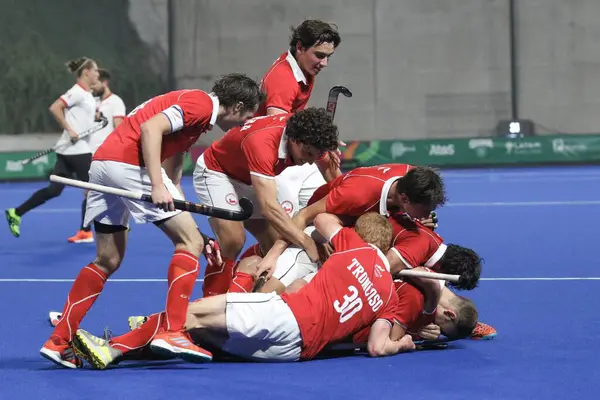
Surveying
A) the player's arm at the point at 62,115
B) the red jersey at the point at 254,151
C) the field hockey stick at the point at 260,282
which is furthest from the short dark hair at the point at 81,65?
the field hockey stick at the point at 260,282

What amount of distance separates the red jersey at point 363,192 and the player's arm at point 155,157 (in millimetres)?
969

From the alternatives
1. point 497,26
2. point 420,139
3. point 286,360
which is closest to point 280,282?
point 286,360

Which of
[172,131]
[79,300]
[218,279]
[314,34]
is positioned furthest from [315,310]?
[314,34]

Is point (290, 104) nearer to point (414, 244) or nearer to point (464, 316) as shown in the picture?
point (414, 244)

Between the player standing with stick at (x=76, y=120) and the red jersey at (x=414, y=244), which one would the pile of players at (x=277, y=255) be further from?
the player standing with stick at (x=76, y=120)

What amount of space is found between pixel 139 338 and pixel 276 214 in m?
0.89

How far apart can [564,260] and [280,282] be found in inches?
139

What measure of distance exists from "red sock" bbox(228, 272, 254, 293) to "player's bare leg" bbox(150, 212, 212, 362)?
760 millimetres

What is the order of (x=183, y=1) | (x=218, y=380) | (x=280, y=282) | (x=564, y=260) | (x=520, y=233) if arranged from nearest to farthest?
1. (x=218, y=380)
2. (x=280, y=282)
3. (x=564, y=260)
4. (x=520, y=233)
5. (x=183, y=1)

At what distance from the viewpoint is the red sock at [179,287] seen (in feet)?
16.8

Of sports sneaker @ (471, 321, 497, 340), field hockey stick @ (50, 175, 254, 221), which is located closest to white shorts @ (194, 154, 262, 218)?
field hockey stick @ (50, 175, 254, 221)

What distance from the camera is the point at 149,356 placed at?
213 inches

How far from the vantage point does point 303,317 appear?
5.13 meters

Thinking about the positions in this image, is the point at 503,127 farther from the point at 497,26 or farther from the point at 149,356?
the point at 149,356
